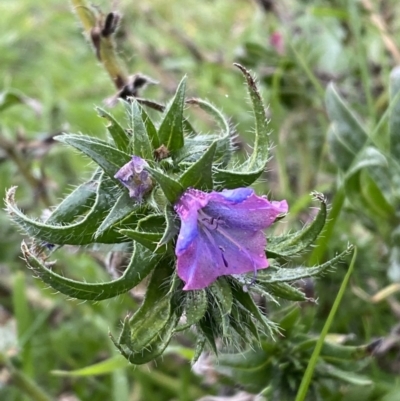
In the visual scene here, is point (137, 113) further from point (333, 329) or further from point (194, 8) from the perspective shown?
point (194, 8)

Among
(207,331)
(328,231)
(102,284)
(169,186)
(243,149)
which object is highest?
(169,186)

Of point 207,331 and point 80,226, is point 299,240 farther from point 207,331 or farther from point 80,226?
point 80,226

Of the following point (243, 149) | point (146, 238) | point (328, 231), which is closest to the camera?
point (146, 238)

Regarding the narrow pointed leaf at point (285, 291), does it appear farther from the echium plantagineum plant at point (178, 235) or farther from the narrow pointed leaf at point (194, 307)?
the narrow pointed leaf at point (194, 307)

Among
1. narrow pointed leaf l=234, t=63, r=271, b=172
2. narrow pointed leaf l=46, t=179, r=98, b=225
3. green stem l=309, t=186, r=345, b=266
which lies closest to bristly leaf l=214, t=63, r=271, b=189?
narrow pointed leaf l=234, t=63, r=271, b=172

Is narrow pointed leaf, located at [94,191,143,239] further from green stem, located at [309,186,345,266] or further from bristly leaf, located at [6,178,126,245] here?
green stem, located at [309,186,345,266]

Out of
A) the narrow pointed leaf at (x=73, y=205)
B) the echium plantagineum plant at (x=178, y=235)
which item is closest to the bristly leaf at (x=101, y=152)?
the echium plantagineum plant at (x=178, y=235)

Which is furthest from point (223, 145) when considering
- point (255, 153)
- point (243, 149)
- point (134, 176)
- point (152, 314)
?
point (243, 149)

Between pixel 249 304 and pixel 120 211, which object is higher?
pixel 120 211

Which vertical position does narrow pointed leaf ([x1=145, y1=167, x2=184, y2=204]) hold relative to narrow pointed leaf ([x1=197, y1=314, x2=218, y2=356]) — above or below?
above
